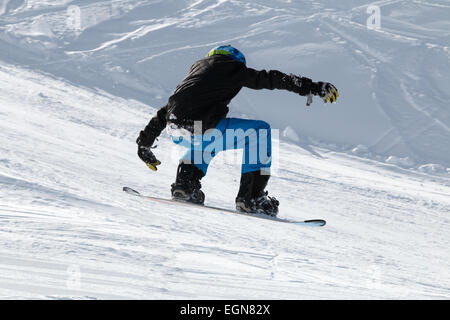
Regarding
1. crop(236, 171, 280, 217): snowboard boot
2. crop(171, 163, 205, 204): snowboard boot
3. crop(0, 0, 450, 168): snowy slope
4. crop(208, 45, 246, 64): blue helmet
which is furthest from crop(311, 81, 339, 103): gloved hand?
crop(0, 0, 450, 168): snowy slope

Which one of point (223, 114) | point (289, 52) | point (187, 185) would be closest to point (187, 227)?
point (187, 185)

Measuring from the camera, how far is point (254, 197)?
4.37 metres

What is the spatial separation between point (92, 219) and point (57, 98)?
7675mm

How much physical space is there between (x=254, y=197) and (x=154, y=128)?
3.51 feet

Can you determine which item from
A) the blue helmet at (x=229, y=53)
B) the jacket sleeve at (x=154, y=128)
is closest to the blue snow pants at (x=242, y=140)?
the jacket sleeve at (x=154, y=128)

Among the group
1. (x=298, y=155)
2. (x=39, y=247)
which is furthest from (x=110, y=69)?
(x=39, y=247)

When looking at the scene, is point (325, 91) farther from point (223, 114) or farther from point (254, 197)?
point (254, 197)

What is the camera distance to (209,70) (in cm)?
425

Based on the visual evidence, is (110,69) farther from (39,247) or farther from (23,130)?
(39,247)

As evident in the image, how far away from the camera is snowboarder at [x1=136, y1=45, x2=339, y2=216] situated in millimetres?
4141

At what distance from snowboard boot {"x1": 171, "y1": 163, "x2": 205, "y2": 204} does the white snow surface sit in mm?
434

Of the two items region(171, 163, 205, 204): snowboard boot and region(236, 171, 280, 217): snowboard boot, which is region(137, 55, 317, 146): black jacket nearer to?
region(171, 163, 205, 204): snowboard boot

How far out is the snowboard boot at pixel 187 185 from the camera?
4457 millimetres

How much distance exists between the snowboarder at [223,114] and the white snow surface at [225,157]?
57cm
